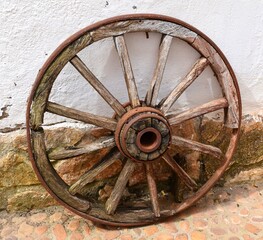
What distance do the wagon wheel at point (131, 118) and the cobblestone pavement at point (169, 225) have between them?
0.08 meters

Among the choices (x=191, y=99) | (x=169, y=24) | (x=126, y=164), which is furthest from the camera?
(x=191, y=99)

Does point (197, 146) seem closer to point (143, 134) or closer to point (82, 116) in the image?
point (143, 134)

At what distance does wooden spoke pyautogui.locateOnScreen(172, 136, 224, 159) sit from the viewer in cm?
240

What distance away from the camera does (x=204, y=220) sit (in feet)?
8.43

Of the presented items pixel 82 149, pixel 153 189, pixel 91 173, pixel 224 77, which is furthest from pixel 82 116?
pixel 224 77

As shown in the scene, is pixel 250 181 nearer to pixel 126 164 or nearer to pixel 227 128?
pixel 227 128

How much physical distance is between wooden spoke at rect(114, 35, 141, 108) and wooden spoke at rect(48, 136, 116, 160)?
229mm

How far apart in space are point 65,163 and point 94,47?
66 cm

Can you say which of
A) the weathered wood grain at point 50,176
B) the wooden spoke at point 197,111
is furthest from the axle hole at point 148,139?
the weathered wood grain at point 50,176

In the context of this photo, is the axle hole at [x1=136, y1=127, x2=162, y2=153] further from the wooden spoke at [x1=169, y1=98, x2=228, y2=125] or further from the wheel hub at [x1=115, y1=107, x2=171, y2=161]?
the wooden spoke at [x1=169, y1=98, x2=228, y2=125]

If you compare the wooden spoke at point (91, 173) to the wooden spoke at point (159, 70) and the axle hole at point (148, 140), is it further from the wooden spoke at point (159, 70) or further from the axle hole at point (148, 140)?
the wooden spoke at point (159, 70)

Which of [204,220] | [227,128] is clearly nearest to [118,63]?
[227,128]

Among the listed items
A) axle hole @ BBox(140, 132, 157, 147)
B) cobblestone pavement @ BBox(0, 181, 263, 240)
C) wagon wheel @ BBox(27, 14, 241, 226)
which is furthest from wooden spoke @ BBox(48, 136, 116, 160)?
cobblestone pavement @ BBox(0, 181, 263, 240)

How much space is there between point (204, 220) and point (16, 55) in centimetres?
134
